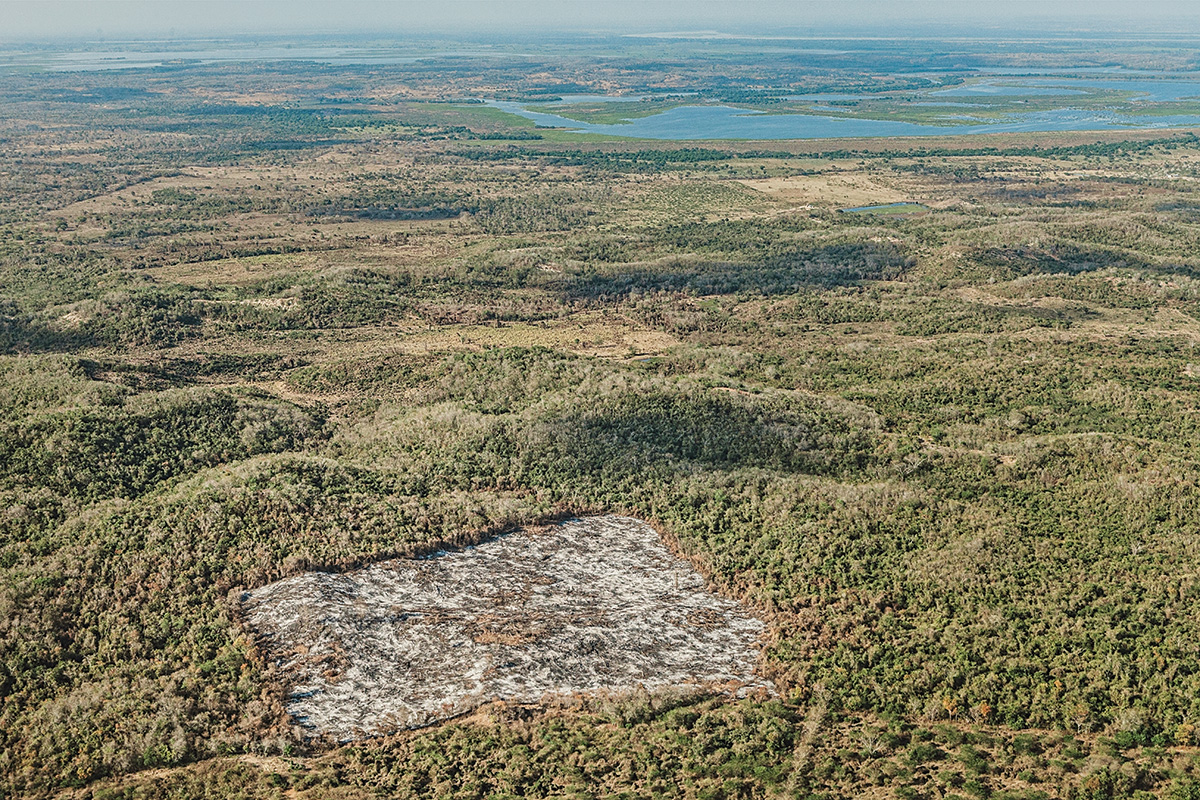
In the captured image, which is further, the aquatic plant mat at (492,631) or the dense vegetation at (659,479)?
the aquatic plant mat at (492,631)

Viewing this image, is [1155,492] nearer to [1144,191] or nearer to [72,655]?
[72,655]

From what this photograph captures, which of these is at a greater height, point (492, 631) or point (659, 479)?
point (659, 479)

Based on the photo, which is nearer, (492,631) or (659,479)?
(492,631)

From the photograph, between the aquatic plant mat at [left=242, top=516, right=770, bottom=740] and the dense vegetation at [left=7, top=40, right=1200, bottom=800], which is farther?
the aquatic plant mat at [left=242, top=516, right=770, bottom=740]

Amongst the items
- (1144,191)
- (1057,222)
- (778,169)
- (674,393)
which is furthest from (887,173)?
(674,393)
